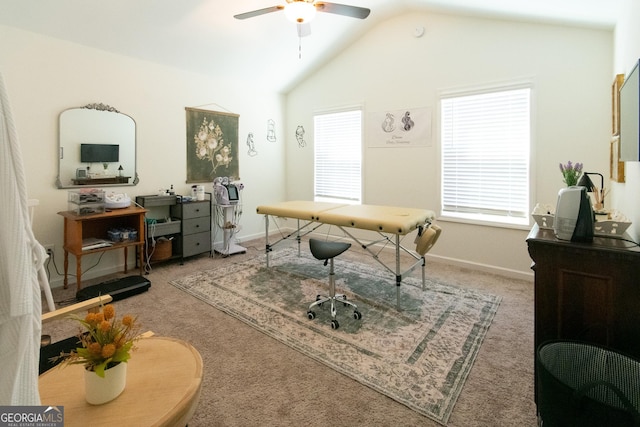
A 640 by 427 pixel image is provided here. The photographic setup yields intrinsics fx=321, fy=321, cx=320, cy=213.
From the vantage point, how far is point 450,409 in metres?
1.65

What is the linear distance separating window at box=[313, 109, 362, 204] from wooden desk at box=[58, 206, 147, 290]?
2.72m

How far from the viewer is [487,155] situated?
3.63m

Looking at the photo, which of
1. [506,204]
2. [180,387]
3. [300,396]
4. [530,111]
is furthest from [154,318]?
[530,111]

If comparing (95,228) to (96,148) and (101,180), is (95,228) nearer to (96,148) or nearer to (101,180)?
Result: (101,180)

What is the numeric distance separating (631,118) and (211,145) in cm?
435

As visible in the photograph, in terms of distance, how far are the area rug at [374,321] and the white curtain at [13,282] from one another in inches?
63.9

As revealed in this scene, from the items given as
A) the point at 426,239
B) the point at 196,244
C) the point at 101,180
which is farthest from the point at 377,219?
the point at 101,180

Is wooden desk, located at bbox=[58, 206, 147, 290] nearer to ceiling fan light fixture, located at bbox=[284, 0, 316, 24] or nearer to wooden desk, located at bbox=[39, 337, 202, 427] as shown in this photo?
wooden desk, located at bbox=[39, 337, 202, 427]

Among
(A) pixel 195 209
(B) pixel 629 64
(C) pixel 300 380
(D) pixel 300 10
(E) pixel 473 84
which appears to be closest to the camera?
(C) pixel 300 380

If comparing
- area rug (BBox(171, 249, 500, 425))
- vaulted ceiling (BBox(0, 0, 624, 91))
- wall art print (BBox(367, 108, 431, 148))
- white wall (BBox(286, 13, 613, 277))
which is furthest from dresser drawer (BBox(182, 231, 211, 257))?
wall art print (BBox(367, 108, 431, 148))

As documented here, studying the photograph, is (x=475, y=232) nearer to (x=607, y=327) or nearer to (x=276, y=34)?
(x=607, y=327)

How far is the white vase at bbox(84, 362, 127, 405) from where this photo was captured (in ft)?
3.51

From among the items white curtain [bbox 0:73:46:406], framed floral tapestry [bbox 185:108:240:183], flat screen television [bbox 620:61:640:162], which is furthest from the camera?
framed floral tapestry [bbox 185:108:240:183]

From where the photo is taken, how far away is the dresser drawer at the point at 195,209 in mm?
3977
